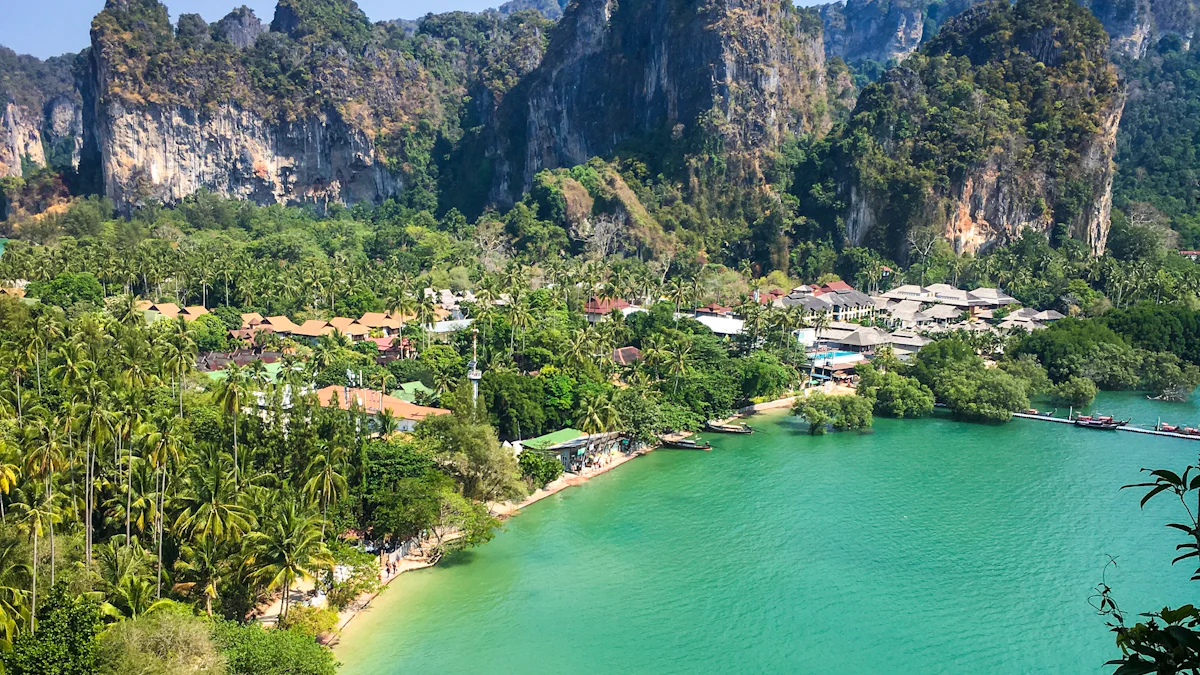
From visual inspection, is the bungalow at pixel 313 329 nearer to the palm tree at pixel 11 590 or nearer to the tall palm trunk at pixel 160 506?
the tall palm trunk at pixel 160 506

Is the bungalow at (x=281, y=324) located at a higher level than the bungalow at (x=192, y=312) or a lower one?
lower

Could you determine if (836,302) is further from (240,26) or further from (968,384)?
(240,26)

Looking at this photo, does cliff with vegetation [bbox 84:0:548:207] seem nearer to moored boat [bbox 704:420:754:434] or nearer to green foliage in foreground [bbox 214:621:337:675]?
moored boat [bbox 704:420:754:434]

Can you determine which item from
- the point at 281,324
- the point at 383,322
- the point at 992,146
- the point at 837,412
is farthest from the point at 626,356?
the point at 992,146

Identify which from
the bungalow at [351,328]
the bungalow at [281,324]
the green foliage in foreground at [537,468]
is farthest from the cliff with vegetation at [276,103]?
the green foliage in foreground at [537,468]

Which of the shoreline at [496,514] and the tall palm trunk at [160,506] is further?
the shoreline at [496,514]

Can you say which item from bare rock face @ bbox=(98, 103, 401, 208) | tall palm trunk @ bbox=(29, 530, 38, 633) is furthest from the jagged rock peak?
tall palm trunk @ bbox=(29, 530, 38, 633)
